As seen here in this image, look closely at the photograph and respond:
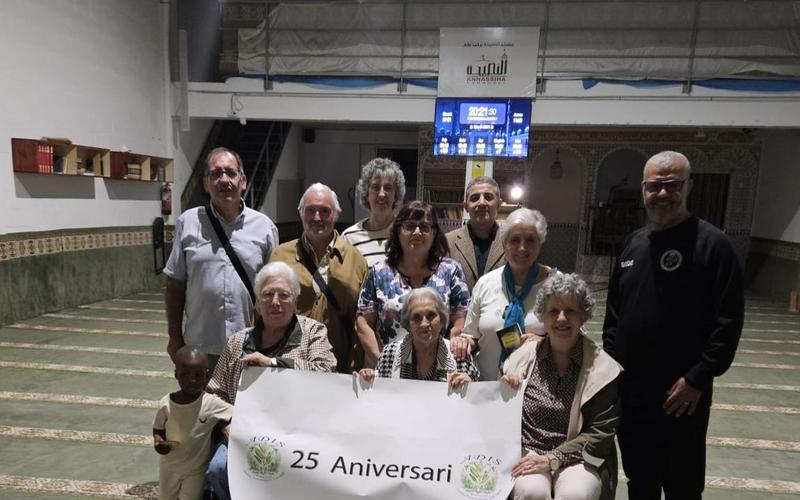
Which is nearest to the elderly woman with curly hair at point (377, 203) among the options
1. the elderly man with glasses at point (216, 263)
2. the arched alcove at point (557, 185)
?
the elderly man with glasses at point (216, 263)

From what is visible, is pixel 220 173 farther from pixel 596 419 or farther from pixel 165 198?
pixel 165 198

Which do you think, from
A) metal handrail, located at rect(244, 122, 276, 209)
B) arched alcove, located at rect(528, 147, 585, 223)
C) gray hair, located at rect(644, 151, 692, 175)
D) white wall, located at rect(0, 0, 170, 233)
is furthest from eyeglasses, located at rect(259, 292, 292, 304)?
arched alcove, located at rect(528, 147, 585, 223)

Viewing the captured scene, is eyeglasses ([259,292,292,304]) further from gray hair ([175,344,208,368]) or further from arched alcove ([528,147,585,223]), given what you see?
arched alcove ([528,147,585,223])

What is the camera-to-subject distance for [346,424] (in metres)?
1.75

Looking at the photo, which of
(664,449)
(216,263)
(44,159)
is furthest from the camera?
(44,159)

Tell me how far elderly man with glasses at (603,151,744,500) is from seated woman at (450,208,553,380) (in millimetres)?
381

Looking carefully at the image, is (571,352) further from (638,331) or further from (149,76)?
(149,76)

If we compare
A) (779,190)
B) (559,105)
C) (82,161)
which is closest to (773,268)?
(779,190)

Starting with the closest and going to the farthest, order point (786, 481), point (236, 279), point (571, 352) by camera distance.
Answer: point (571, 352) < point (236, 279) < point (786, 481)

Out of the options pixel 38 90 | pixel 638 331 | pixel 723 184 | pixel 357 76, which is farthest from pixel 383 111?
pixel 723 184

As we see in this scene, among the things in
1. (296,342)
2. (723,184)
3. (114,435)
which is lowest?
(114,435)

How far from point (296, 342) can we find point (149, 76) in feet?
21.3

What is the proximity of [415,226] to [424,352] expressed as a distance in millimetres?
568

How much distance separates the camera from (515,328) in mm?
1885
